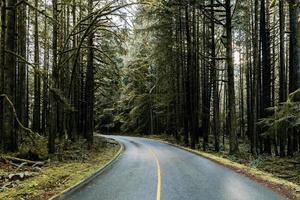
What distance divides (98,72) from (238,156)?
51.2 feet

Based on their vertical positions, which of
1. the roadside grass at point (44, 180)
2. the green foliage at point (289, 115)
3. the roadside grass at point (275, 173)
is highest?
the green foliage at point (289, 115)

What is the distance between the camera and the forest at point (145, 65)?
13281 mm

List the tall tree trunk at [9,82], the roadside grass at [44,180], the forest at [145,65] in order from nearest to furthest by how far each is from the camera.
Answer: the roadside grass at [44,180], the tall tree trunk at [9,82], the forest at [145,65]

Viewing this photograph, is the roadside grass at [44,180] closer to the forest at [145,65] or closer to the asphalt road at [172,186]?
the asphalt road at [172,186]

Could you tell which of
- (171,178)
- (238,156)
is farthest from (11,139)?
(238,156)

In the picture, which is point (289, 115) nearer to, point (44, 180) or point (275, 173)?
point (275, 173)

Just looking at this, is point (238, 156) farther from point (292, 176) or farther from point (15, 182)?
point (15, 182)

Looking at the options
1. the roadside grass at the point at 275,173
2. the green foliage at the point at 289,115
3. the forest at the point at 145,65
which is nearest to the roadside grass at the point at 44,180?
the forest at the point at 145,65

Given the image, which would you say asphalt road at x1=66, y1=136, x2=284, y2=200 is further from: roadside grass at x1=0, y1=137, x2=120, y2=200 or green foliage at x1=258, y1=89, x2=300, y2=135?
green foliage at x1=258, y1=89, x2=300, y2=135

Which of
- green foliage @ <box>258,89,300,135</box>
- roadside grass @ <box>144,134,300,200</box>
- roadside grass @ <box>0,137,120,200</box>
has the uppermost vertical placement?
green foliage @ <box>258,89,300,135</box>

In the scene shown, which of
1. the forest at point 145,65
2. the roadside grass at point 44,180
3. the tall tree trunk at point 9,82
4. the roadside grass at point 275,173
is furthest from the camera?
the forest at point 145,65

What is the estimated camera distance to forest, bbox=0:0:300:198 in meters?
13.3

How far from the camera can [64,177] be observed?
420 inches

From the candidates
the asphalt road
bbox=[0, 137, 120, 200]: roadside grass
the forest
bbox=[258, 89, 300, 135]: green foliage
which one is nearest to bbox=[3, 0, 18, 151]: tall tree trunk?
the forest
